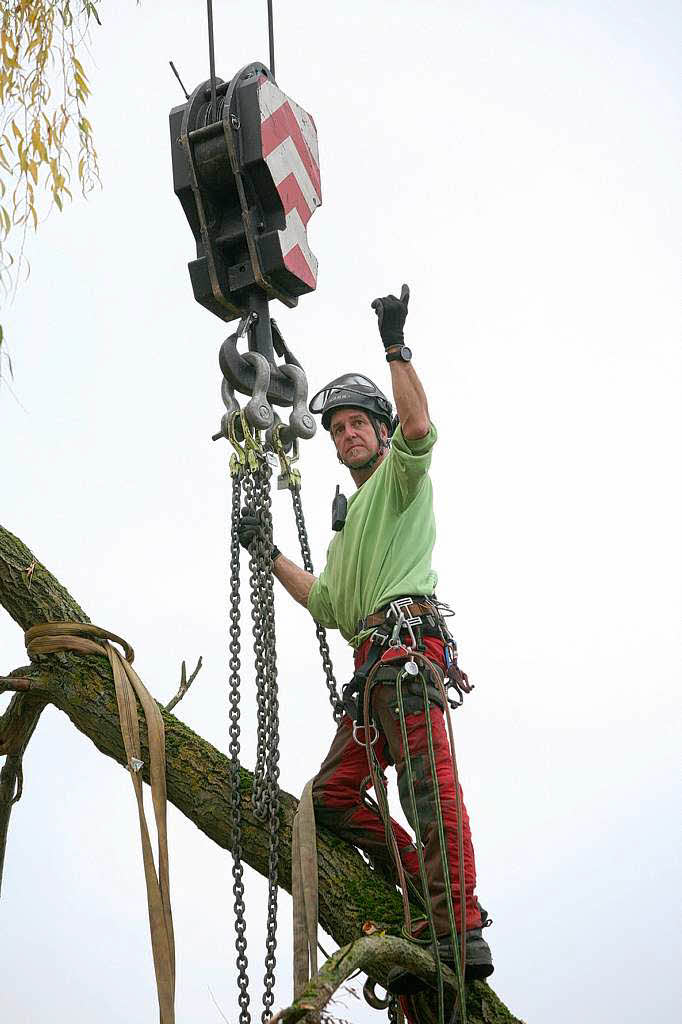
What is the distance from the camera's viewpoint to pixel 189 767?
13.0 feet

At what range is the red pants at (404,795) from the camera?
3.67 m

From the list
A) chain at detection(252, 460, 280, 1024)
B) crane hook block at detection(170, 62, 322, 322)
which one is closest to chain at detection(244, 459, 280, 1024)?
chain at detection(252, 460, 280, 1024)

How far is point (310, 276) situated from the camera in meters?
4.33

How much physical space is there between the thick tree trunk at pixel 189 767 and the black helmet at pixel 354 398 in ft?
3.45

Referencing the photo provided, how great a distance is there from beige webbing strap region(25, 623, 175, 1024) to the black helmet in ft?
3.33

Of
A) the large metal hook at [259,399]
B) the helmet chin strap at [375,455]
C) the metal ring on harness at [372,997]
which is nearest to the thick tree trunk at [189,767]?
the metal ring on harness at [372,997]

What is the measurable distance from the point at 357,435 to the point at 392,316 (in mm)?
693

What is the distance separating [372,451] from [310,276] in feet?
2.01

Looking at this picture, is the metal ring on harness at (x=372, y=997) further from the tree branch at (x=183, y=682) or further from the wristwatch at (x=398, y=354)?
the wristwatch at (x=398, y=354)

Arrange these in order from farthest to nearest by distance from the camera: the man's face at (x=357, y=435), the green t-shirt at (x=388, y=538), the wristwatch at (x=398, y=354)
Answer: the man's face at (x=357, y=435), the green t-shirt at (x=388, y=538), the wristwatch at (x=398, y=354)

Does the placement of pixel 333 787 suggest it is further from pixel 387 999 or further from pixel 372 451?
pixel 372 451

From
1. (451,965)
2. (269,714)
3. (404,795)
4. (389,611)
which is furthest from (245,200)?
(451,965)

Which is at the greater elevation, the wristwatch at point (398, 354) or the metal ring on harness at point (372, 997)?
the wristwatch at point (398, 354)

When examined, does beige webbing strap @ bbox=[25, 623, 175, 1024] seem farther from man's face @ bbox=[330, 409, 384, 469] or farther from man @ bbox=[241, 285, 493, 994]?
man's face @ bbox=[330, 409, 384, 469]
